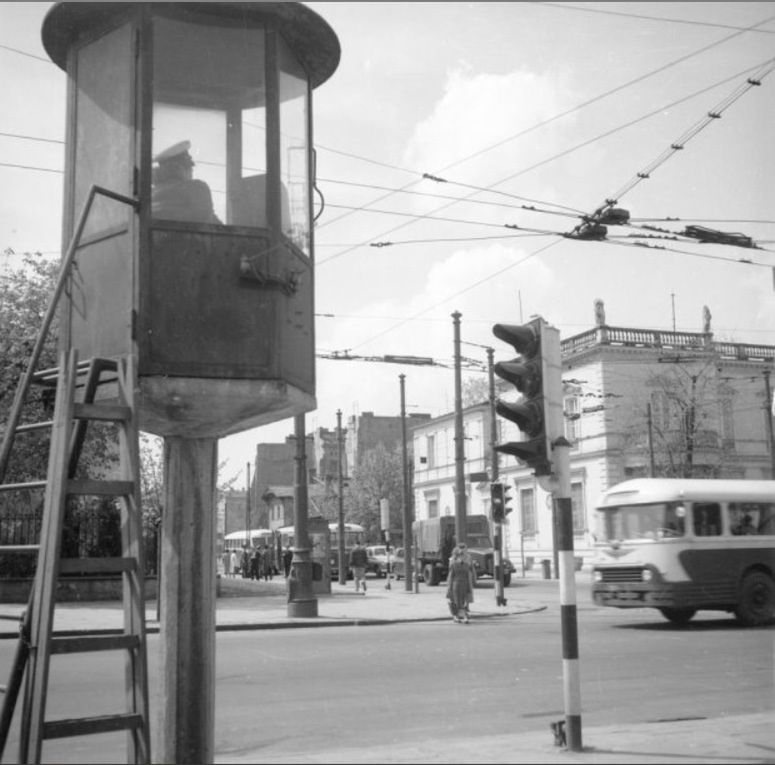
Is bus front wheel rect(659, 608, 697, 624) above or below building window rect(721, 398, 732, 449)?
below

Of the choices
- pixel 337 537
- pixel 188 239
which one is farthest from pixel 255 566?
pixel 188 239

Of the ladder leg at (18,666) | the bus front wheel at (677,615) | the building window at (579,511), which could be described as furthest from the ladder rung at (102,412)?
the building window at (579,511)

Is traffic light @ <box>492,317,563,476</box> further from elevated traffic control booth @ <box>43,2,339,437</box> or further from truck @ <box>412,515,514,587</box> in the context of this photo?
truck @ <box>412,515,514,587</box>

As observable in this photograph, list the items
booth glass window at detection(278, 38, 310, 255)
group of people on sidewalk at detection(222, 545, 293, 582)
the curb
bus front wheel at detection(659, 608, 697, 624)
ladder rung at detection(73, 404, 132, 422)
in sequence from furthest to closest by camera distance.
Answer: group of people on sidewalk at detection(222, 545, 293, 582) < bus front wheel at detection(659, 608, 697, 624) < the curb < booth glass window at detection(278, 38, 310, 255) < ladder rung at detection(73, 404, 132, 422)

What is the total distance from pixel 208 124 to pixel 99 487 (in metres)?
2.23

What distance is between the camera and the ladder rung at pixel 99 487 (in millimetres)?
4516

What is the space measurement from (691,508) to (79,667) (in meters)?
11.9

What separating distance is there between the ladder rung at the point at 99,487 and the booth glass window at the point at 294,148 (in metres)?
1.83

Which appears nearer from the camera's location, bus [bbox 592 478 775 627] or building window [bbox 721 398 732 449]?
bus [bbox 592 478 775 627]

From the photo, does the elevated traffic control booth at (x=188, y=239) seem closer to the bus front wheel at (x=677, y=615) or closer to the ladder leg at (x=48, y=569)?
the ladder leg at (x=48, y=569)

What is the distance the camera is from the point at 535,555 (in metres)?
51.5

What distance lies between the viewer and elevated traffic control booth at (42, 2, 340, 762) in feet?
16.9

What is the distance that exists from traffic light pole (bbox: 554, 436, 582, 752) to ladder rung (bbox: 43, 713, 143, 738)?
3150 millimetres

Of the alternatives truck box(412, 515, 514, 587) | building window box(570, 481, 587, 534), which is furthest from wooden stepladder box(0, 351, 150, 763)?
building window box(570, 481, 587, 534)
